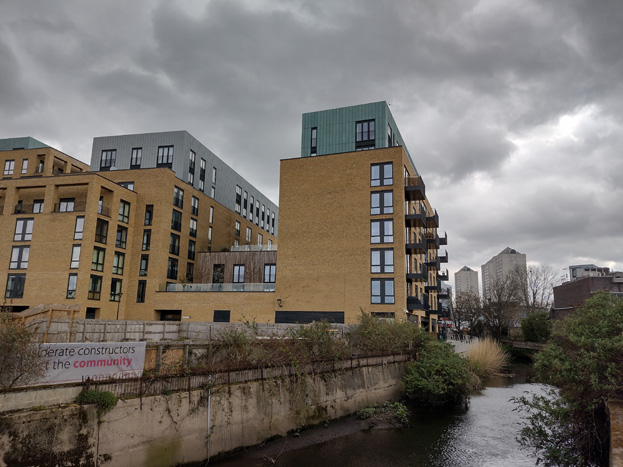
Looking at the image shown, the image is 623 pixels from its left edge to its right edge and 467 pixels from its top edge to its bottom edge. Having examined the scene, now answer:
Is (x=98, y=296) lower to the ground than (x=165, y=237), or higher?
lower

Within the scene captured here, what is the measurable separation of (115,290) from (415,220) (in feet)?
92.2

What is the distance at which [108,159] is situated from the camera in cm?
5241

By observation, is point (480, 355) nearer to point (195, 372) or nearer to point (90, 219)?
point (195, 372)

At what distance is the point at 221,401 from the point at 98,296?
29.9m

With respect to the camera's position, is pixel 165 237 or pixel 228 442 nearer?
pixel 228 442

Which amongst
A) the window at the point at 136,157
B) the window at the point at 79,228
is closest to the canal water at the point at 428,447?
the window at the point at 79,228

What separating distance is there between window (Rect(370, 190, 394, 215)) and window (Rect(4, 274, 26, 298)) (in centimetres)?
3068

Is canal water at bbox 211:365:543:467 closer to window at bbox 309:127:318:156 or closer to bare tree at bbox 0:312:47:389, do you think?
bare tree at bbox 0:312:47:389

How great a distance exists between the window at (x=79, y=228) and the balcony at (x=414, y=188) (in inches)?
1109

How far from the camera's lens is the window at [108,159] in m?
52.2

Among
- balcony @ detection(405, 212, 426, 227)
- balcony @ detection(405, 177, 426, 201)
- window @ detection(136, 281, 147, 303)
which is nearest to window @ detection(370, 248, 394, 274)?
balcony @ detection(405, 212, 426, 227)

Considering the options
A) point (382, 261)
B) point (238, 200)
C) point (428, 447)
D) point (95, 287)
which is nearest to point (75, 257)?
point (95, 287)

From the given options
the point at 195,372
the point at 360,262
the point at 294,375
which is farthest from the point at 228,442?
the point at 360,262

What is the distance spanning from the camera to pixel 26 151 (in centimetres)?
5319
